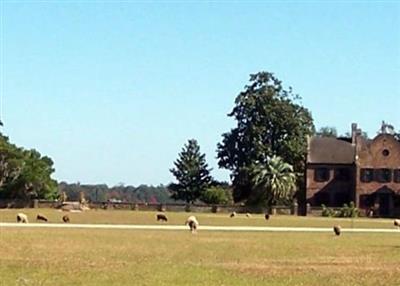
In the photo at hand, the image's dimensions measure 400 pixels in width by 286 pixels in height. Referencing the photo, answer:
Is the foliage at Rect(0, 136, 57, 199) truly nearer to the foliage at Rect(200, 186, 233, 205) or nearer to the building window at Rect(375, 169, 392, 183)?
the foliage at Rect(200, 186, 233, 205)

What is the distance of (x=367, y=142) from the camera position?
12925 cm

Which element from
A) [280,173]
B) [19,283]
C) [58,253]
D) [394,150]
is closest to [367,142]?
[394,150]

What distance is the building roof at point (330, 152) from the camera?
13012 centimetres

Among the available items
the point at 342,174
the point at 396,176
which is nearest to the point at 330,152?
the point at 342,174

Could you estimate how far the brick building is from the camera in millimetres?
125938

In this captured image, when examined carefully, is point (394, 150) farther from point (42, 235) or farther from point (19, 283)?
point (19, 283)

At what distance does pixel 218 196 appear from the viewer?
128750 mm

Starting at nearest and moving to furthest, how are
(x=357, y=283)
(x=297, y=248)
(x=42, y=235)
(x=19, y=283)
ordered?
1. (x=19, y=283)
2. (x=357, y=283)
3. (x=297, y=248)
4. (x=42, y=235)

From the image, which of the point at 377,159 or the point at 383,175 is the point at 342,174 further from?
the point at 383,175

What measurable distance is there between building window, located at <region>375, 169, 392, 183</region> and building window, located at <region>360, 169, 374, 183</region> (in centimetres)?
65

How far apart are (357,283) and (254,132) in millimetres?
103755

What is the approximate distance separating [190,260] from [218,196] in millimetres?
95559

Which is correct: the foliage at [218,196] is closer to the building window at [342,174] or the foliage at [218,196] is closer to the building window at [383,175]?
the building window at [342,174]

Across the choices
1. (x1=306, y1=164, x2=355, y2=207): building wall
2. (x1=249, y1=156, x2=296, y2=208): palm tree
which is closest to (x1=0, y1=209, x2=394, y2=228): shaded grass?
(x1=249, y1=156, x2=296, y2=208): palm tree
